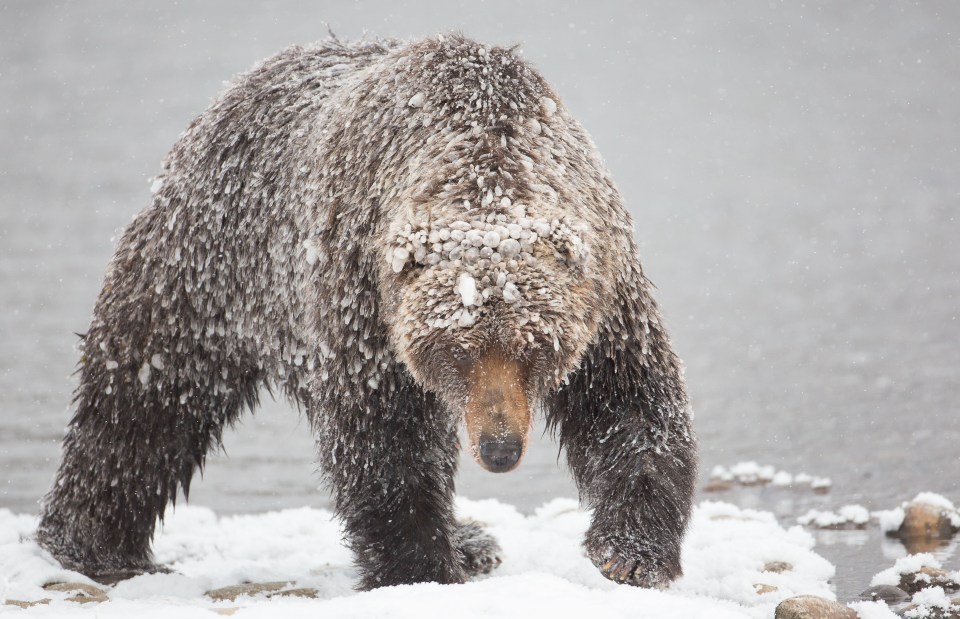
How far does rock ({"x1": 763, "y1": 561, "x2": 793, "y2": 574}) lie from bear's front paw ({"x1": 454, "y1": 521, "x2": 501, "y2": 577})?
146cm

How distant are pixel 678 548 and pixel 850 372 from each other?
884cm

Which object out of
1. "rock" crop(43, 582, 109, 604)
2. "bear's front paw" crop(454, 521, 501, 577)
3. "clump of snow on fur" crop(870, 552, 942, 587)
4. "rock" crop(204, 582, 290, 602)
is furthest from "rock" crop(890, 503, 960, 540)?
"rock" crop(43, 582, 109, 604)

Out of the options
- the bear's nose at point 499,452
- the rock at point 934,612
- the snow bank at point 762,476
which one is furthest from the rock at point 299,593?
the snow bank at point 762,476

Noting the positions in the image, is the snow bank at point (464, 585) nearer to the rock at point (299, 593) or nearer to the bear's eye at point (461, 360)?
the rock at point (299, 593)

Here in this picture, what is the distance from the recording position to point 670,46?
4416 centimetres

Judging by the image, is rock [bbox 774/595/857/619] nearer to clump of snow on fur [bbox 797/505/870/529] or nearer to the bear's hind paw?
the bear's hind paw

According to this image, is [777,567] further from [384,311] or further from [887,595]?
[384,311]

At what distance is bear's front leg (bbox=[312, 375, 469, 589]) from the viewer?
5.25 m

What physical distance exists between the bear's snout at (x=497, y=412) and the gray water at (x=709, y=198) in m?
2.66

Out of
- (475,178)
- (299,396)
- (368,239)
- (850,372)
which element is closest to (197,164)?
(299,396)

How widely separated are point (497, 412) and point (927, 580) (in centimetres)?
280

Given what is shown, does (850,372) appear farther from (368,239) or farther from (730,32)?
(730,32)

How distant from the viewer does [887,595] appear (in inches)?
232

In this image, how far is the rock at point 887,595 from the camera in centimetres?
582
